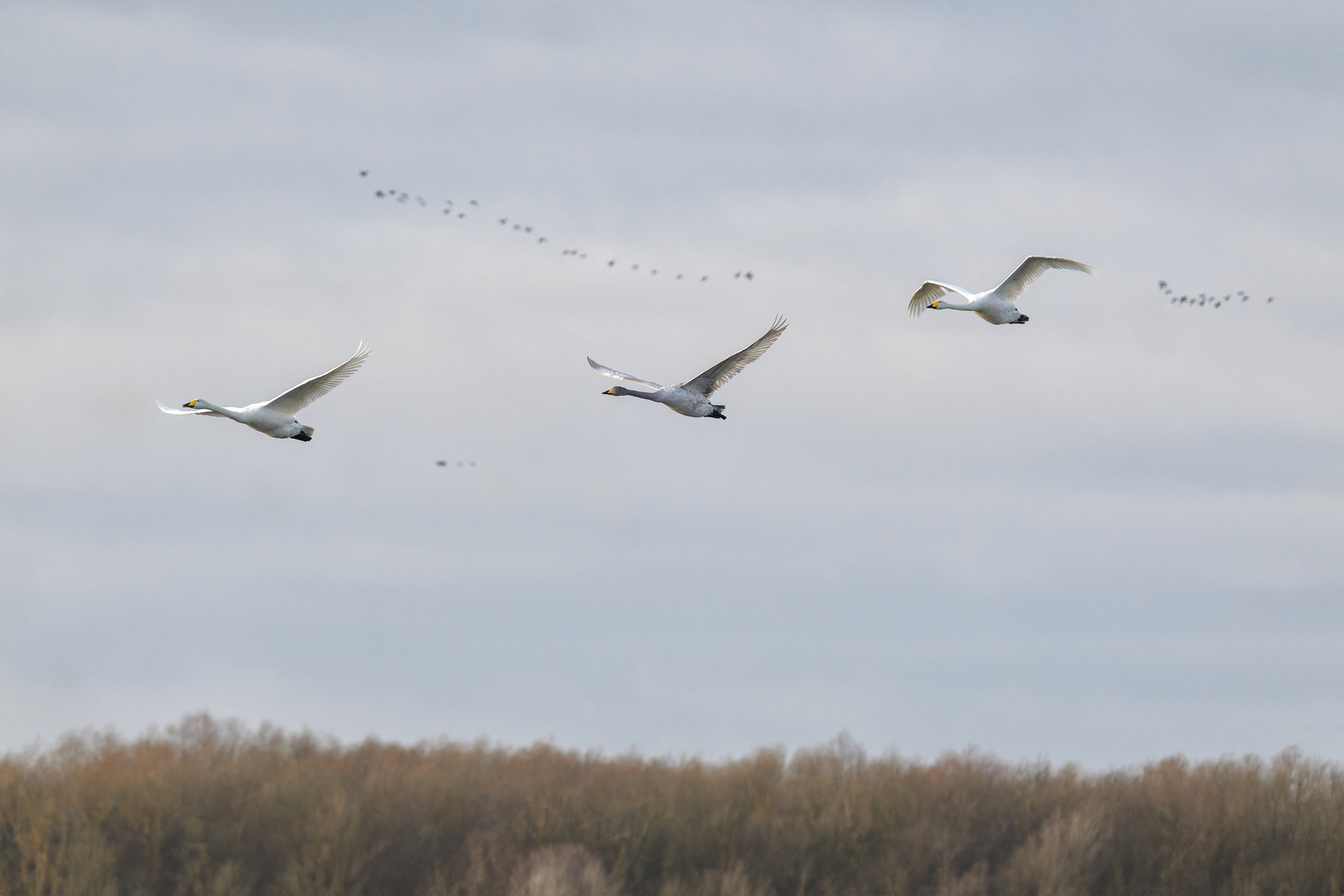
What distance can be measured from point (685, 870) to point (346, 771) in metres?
13.1

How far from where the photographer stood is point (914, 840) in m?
47.1

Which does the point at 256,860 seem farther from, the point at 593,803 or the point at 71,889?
the point at 593,803

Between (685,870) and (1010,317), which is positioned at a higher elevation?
(1010,317)

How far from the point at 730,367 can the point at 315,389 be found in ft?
27.2

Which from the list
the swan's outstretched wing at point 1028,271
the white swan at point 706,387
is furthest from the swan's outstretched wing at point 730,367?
the swan's outstretched wing at point 1028,271

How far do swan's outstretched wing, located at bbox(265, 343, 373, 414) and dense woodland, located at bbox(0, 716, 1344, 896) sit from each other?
1609 cm

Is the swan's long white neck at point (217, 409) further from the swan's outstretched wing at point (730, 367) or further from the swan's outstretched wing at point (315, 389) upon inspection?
the swan's outstretched wing at point (730, 367)

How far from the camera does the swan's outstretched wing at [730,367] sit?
29.1 meters

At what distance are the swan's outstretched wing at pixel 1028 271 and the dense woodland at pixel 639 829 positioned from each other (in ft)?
62.0

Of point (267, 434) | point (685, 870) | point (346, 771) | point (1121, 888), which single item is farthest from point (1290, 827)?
point (267, 434)

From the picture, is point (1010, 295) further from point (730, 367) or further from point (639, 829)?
point (639, 829)

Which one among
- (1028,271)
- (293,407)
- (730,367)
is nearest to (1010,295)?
(1028,271)

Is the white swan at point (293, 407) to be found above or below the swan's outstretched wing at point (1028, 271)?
below

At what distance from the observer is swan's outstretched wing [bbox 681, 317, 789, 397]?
29109 millimetres
